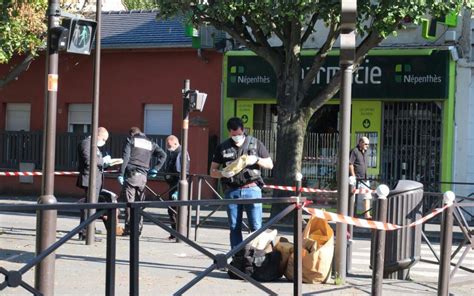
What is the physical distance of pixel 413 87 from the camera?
64.9 ft

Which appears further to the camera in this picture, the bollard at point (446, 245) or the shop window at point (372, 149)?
the shop window at point (372, 149)

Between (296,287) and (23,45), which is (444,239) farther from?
(23,45)

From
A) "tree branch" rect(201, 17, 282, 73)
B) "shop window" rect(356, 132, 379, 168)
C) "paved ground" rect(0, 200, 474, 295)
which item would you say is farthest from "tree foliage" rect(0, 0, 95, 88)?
"shop window" rect(356, 132, 379, 168)

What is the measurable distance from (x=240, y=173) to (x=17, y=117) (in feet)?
56.2

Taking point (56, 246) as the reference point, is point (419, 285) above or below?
below

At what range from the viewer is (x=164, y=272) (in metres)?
9.75

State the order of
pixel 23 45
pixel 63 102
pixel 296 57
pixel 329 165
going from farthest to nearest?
pixel 63 102 < pixel 329 165 < pixel 23 45 < pixel 296 57

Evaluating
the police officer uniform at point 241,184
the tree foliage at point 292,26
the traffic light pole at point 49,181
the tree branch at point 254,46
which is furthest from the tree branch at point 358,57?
the traffic light pole at point 49,181

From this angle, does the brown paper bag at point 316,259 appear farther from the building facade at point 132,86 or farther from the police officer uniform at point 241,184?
the building facade at point 132,86

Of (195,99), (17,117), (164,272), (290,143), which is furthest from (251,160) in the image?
(17,117)

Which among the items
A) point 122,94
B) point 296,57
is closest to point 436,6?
point 296,57

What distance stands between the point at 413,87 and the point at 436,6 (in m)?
4.89

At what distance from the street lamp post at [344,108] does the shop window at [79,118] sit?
16.1 m

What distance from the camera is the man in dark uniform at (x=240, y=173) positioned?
9477 mm
